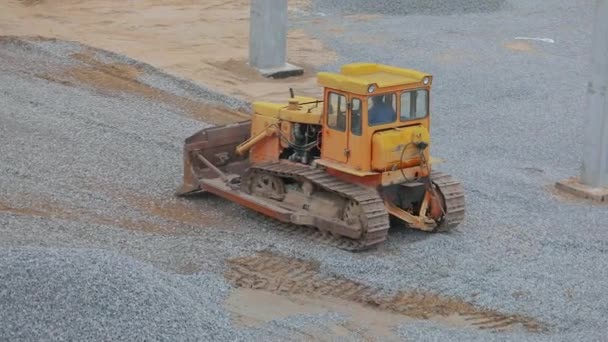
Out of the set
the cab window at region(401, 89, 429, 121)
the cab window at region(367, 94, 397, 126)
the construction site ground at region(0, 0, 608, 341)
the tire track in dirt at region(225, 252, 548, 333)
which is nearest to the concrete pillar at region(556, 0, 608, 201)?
the construction site ground at region(0, 0, 608, 341)

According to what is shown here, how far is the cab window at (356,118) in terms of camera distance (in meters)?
14.9

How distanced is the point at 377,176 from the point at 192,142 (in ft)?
10.5

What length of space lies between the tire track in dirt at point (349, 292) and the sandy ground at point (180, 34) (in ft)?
30.5

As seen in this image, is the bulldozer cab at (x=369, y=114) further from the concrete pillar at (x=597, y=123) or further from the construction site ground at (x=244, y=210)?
the concrete pillar at (x=597, y=123)

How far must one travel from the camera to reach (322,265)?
14445 millimetres

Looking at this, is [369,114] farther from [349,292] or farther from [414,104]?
[349,292]

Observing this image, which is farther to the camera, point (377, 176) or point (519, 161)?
point (519, 161)

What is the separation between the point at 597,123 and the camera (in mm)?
18156

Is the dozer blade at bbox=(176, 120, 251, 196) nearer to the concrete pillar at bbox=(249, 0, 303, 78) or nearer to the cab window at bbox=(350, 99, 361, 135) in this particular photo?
the cab window at bbox=(350, 99, 361, 135)

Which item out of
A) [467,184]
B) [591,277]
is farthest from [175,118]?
[591,277]

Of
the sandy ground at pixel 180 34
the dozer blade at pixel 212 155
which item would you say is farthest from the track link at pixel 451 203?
the sandy ground at pixel 180 34

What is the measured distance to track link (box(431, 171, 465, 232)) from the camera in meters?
15.5

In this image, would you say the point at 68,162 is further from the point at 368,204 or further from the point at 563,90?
the point at 563,90

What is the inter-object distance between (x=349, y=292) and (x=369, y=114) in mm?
2417
